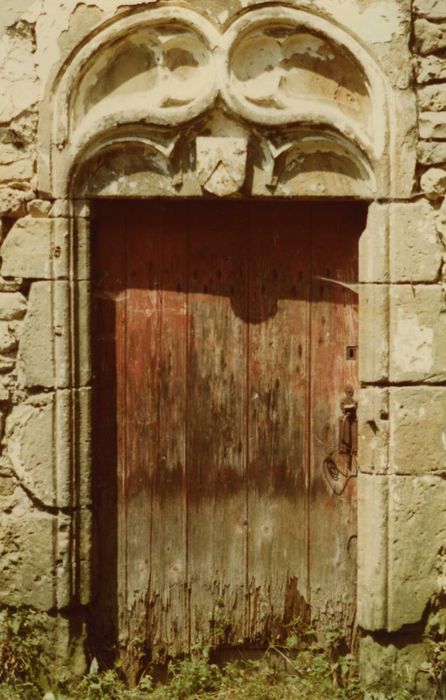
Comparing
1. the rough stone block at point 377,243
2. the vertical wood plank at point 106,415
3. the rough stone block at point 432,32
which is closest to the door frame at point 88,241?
the rough stone block at point 377,243

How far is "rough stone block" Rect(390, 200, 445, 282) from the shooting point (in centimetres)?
409

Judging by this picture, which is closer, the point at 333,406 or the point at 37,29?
the point at 37,29

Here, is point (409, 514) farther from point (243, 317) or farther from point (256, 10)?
point (256, 10)

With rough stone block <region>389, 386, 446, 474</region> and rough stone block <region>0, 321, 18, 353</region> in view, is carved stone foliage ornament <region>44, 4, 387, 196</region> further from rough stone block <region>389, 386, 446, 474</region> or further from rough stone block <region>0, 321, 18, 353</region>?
rough stone block <region>389, 386, 446, 474</region>

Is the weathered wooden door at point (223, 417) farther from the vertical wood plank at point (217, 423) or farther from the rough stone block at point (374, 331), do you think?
the rough stone block at point (374, 331)

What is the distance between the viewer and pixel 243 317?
438 centimetres

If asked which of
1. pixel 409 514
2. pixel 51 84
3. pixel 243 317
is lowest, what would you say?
pixel 409 514

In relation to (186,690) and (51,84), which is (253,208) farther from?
(186,690)

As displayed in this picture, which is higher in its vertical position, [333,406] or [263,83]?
[263,83]

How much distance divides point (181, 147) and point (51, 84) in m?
0.62

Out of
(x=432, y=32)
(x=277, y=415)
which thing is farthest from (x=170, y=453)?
(x=432, y=32)

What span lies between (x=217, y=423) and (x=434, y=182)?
1470mm

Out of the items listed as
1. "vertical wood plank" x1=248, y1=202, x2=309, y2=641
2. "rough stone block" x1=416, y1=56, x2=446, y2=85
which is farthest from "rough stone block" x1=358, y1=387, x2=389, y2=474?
"rough stone block" x1=416, y1=56, x2=446, y2=85

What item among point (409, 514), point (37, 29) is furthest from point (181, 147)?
point (409, 514)
